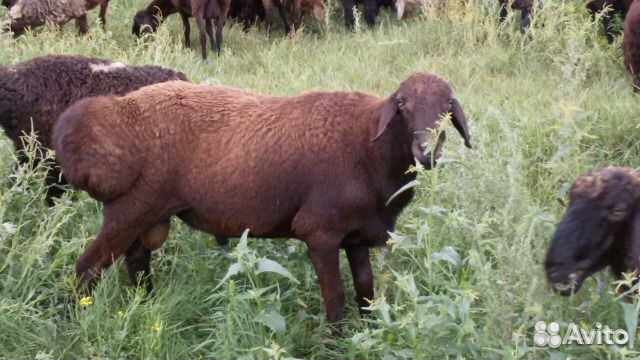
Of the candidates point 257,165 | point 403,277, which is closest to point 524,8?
point 257,165

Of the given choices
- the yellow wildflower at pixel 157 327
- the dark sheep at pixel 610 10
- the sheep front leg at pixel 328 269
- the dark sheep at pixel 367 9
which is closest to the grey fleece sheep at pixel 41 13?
the dark sheep at pixel 367 9

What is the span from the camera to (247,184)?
4.10m

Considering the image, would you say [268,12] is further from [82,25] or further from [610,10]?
[610,10]

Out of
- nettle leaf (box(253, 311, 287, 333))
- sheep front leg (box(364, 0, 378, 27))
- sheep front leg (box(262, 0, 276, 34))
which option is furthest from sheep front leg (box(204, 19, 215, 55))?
nettle leaf (box(253, 311, 287, 333))

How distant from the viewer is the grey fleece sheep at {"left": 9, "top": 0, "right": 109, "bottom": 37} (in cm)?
955

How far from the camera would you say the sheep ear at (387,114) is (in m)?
3.84

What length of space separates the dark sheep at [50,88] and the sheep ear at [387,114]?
2029mm

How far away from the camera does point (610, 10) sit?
27.3ft

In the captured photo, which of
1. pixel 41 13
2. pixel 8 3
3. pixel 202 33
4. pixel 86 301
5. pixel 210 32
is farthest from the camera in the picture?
pixel 8 3

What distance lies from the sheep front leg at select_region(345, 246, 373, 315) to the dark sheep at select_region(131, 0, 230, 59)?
598 centimetres

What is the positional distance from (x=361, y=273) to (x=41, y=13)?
6.75 metres

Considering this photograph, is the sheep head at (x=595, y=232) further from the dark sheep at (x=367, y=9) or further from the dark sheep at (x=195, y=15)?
the dark sheep at (x=367, y=9)

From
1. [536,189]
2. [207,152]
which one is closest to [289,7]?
[536,189]

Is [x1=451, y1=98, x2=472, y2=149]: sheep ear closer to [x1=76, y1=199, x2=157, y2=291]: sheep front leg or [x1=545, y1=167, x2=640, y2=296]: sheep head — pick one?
[x1=545, y1=167, x2=640, y2=296]: sheep head
